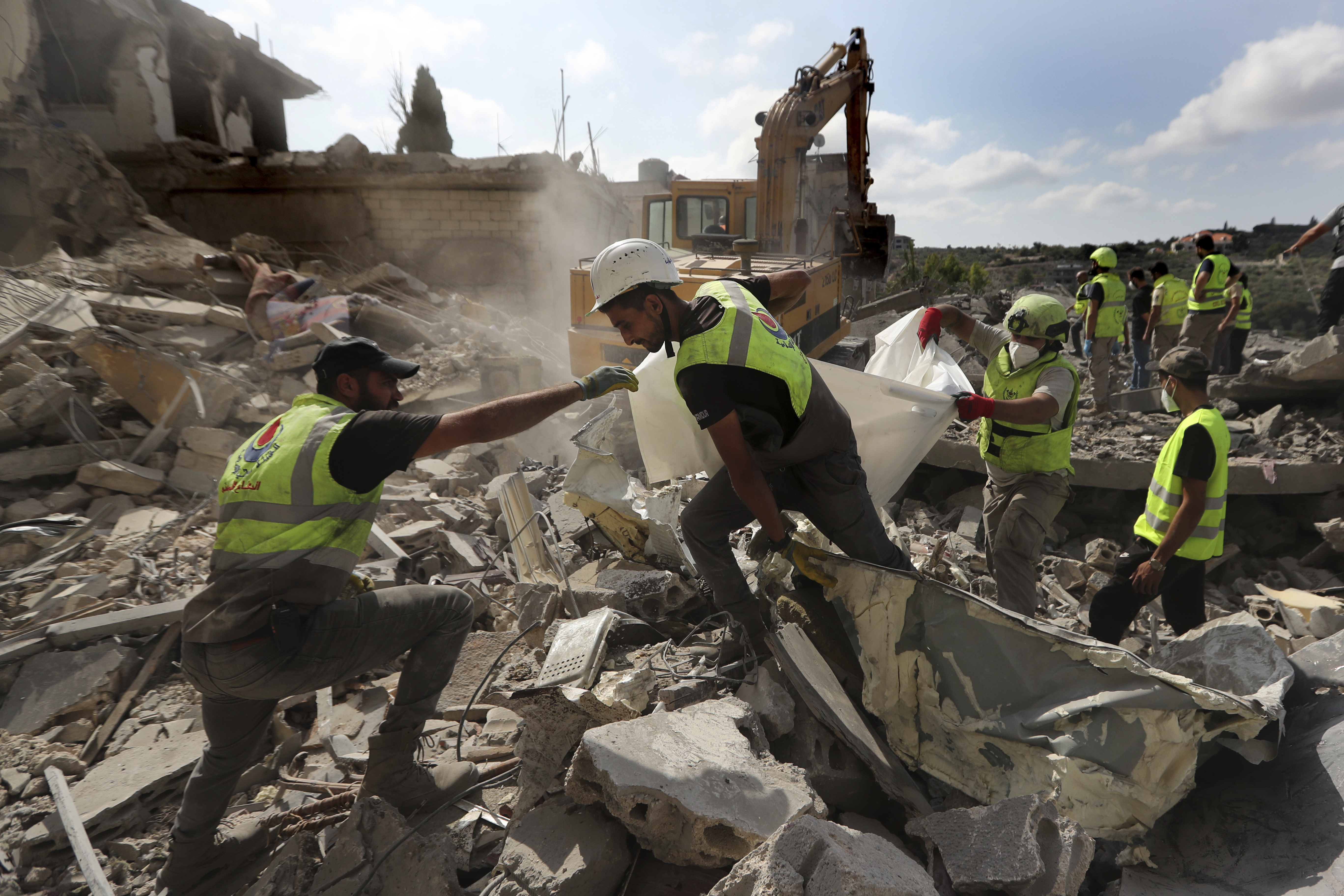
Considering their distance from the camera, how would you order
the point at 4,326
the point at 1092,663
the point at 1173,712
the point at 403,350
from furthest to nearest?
1. the point at 403,350
2. the point at 4,326
3. the point at 1092,663
4. the point at 1173,712

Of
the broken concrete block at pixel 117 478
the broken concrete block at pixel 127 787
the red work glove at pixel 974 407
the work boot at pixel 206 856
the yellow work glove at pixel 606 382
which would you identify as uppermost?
the yellow work glove at pixel 606 382

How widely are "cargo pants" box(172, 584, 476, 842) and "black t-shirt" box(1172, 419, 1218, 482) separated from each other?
2.98 meters

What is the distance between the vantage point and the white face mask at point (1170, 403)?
3064 mm

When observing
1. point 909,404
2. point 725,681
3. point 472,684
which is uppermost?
point 909,404

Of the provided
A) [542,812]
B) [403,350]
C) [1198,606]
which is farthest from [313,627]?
[403,350]

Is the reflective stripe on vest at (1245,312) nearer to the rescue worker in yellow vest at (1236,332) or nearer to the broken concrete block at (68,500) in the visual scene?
the rescue worker in yellow vest at (1236,332)

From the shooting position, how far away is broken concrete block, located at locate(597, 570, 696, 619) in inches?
133

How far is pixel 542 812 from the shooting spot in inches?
88.8

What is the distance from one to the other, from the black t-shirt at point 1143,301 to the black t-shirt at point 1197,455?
7.17m

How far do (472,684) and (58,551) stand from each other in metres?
3.21

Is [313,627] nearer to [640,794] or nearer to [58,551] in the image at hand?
[640,794]

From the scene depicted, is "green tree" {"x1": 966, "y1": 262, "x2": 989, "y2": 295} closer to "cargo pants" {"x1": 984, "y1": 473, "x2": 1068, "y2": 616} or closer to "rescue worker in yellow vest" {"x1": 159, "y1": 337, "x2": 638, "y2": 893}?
"cargo pants" {"x1": 984, "y1": 473, "x2": 1068, "y2": 616}

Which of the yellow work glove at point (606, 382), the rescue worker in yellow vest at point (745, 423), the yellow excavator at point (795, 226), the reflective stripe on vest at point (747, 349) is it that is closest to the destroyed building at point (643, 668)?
the rescue worker in yellow vest at point (745, 423)

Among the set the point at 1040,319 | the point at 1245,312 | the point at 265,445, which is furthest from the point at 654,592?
the point at 1245,312
